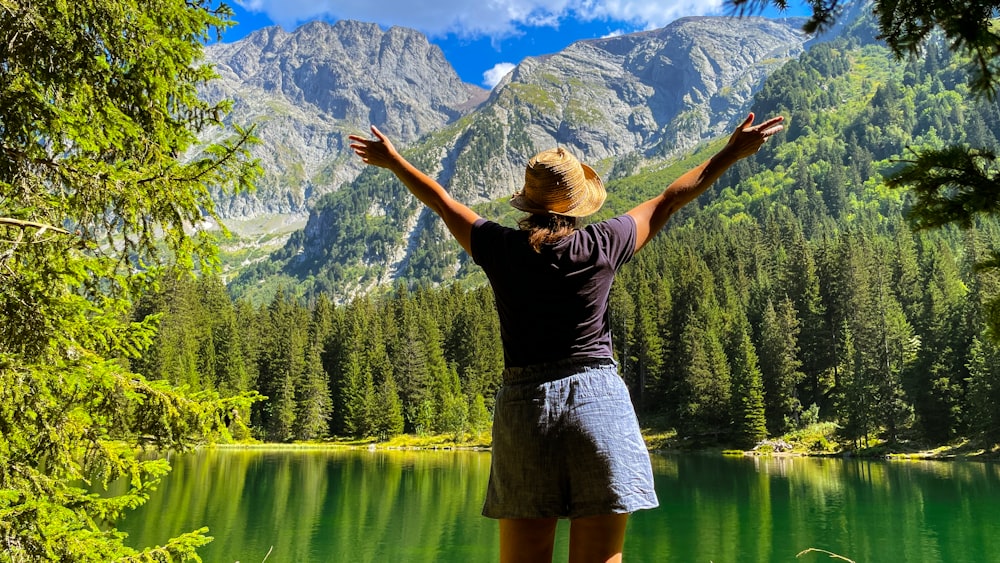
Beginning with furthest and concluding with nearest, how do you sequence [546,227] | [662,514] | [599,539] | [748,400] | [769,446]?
[748,400] → [769,446] → [662,514] → [546,227] → [599,539]

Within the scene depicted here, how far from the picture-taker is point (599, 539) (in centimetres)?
232

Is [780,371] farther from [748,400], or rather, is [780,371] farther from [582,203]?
[582,203]

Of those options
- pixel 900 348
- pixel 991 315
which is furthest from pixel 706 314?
pixel 991 315

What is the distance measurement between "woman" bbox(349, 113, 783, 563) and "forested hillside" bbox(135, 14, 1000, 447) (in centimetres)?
4672

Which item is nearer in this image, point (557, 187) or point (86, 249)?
point (557, 187)

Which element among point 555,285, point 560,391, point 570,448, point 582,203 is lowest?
point 570,448

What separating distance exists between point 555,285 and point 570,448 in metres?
0.54

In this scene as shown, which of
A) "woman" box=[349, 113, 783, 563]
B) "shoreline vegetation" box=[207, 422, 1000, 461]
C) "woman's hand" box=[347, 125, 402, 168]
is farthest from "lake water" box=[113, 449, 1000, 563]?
"woman" box=[349, 113, 783, 563]

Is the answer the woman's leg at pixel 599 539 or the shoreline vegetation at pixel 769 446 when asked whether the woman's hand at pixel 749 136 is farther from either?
the shoreline vegetation at pixel 769 446

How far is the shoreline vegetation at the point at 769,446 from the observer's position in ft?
159

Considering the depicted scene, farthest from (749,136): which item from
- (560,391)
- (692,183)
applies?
(560,391)

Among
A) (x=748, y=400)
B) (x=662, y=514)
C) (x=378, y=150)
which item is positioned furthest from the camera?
(x=748, y=400)

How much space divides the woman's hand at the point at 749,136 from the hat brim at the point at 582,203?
1.59 ft

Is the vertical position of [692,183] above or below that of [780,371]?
below
